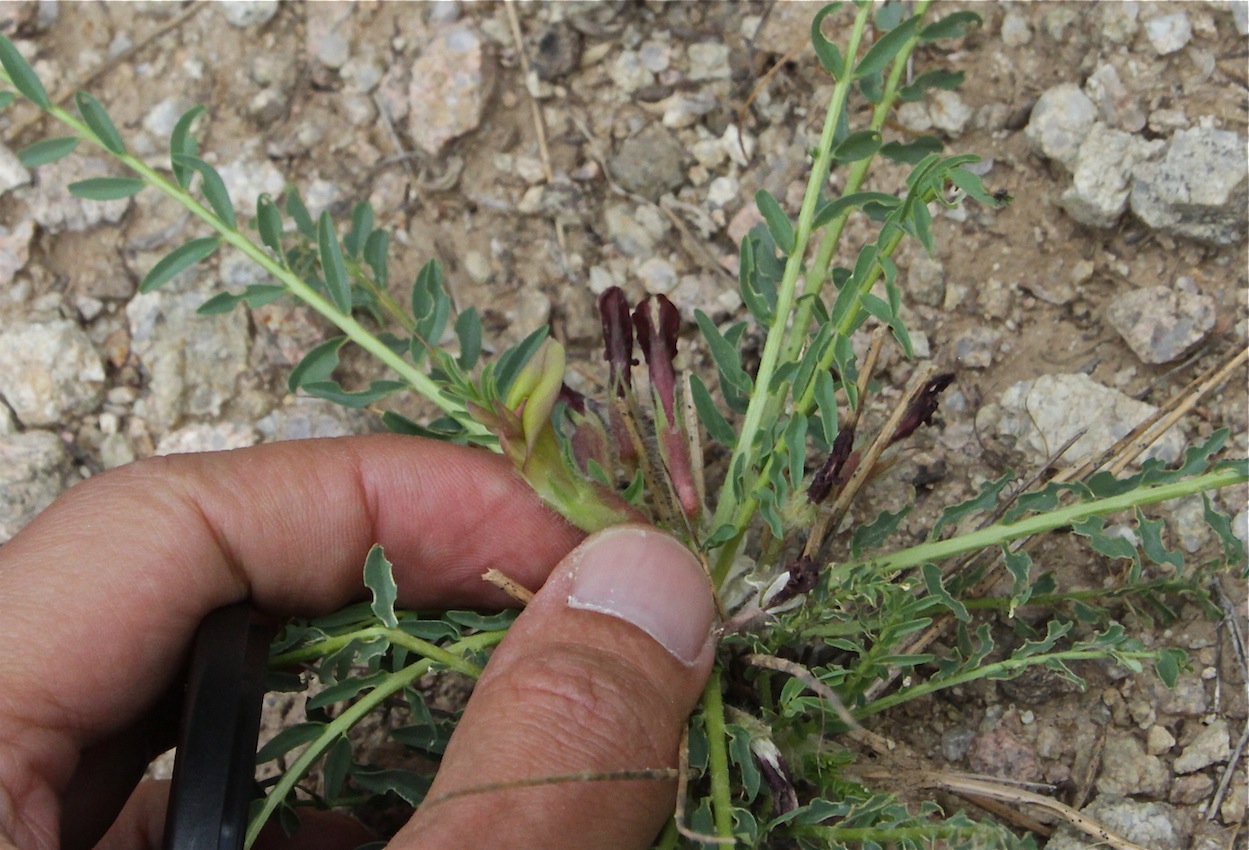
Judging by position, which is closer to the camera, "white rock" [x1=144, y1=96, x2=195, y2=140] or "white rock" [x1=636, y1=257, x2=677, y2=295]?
"white rock" [x1=636, y1=257, x2=677, y2=295]

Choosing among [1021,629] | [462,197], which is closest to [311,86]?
[462,197]

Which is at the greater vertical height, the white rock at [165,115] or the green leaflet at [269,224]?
the white rock at [165,115]

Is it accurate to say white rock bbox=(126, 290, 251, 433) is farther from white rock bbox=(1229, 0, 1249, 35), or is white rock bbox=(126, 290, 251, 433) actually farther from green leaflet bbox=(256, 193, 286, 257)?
white rock bbox=(1229, 0, 1249, 35)

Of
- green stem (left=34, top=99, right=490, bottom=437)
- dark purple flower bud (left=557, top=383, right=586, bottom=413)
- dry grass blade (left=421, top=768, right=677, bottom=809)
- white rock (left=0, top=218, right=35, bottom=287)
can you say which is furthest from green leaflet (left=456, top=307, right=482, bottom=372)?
white rock (left=0, top=218, right=35, bottom=287)

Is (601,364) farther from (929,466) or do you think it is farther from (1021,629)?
(1021,629)

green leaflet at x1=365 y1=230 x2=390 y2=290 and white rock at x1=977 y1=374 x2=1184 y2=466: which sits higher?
green leaflet at x1=365 y1=230 x2=390 y2=290

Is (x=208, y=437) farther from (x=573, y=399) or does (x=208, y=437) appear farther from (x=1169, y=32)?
(x=1169, y=32)

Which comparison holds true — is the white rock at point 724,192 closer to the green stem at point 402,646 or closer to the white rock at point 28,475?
the green stem at point 402,646

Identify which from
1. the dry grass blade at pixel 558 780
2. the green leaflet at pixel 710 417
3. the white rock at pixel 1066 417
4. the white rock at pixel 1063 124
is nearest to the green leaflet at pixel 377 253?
the green leaflet at pixel 710 417
